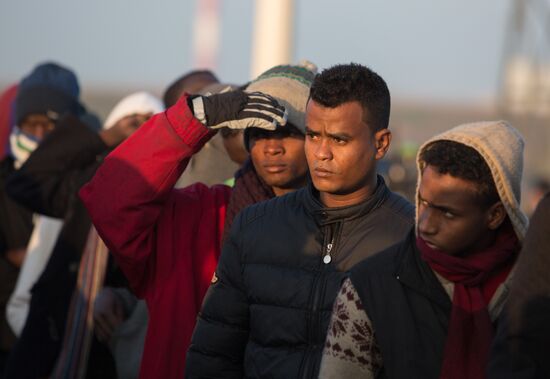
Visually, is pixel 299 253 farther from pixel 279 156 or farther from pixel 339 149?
pixel 279 156

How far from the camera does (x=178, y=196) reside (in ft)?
15.6

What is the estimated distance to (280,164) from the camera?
4641mm

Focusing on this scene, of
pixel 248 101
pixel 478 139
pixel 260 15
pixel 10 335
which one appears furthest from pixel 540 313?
pixel 260 15

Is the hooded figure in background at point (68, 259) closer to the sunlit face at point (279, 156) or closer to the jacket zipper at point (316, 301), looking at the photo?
the sunlit face at point (279, 156)

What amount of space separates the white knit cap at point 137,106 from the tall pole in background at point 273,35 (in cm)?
289

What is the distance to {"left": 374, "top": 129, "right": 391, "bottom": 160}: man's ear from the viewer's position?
418cm

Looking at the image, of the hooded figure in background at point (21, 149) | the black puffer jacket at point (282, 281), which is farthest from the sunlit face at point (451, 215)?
the hooded figure in background at point (21, 149)

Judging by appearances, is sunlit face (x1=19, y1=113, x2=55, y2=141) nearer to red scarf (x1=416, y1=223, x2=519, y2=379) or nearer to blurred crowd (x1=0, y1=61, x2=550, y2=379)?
blurred crowd (x1=0, y1=61, x2=550, y2=379)

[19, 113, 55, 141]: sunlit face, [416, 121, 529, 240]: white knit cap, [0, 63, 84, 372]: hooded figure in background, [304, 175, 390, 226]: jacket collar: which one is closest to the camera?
[416, 121, 529, 240]: white knit cap

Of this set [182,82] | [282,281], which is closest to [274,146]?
Result: [282,281]

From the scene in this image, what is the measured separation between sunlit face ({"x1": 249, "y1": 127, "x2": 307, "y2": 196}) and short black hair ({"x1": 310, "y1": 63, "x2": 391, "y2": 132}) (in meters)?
0.53

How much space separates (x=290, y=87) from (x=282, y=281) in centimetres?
109

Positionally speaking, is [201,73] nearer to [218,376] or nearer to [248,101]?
[248,101]

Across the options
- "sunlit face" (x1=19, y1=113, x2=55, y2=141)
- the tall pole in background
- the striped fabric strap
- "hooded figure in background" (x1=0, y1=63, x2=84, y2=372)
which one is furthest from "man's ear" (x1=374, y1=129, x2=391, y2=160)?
the tall pole in background
